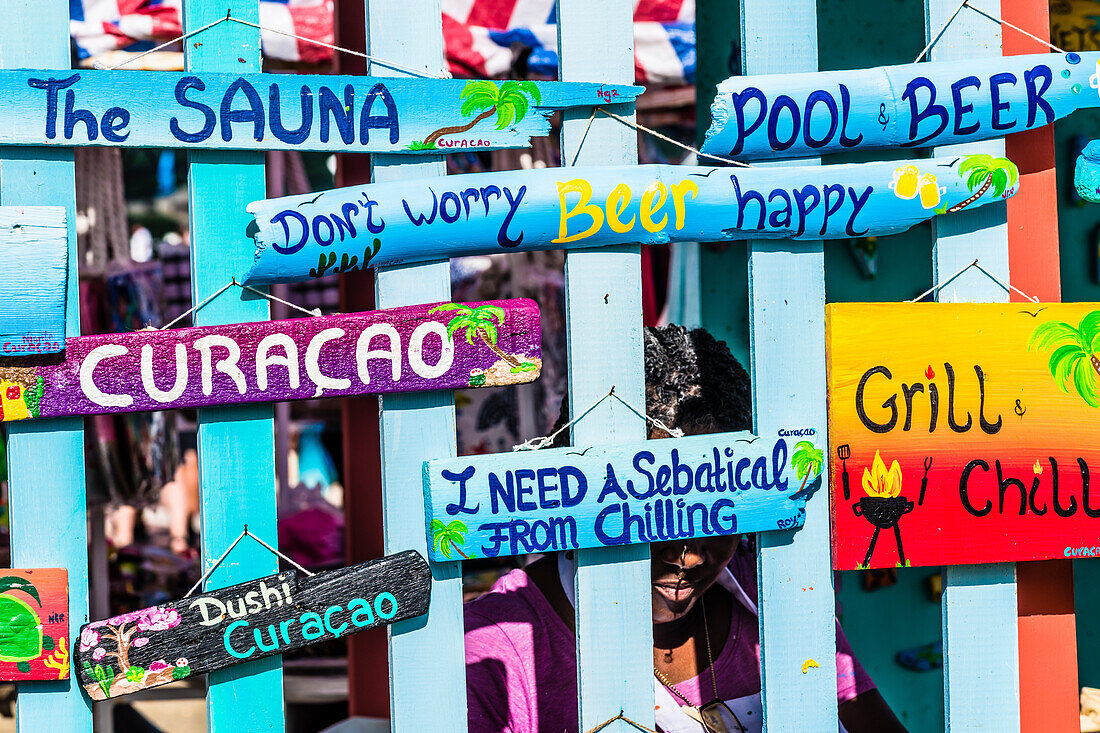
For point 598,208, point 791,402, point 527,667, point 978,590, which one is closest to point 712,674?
point 527,667

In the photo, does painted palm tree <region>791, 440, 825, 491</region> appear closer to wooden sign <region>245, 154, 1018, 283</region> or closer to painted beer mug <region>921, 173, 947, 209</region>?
wooden sign <region>245, 154, 1018, 283</region>

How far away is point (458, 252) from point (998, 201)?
960 mm

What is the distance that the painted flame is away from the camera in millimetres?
1742

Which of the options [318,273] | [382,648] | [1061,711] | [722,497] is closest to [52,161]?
[318,273]

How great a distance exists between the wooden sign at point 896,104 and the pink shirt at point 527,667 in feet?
3.25

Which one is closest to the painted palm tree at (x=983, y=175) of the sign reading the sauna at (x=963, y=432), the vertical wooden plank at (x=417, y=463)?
the sign reading the sauna at (x=963, y=432)

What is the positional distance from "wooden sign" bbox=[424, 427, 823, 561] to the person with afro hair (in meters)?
0.24

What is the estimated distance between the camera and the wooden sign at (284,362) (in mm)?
1536

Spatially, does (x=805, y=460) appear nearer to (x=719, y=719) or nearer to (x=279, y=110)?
(x=719, y=719)

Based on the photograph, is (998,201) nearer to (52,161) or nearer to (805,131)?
(805,131)

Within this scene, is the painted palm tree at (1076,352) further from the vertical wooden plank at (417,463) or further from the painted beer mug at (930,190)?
the vertical wooden plank at (417,463)

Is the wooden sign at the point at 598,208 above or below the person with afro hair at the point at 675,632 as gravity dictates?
above

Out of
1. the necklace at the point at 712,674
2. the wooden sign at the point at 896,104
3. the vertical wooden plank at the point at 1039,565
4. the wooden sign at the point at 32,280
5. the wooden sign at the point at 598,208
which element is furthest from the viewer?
the necklace at the point at 712,674

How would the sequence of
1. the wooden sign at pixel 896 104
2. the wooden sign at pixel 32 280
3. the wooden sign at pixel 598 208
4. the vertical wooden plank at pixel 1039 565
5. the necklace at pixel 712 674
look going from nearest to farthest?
the wooden sign at pixel 32 280 → the wooden sign at pixel 598 208 → the wooden sign at pixel 896 104 → the vertical wooden plank at pixel 1039 565 → the necklace at pixel 712 674
